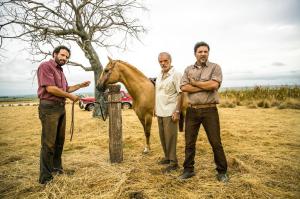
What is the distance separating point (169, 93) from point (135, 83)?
1.42 m

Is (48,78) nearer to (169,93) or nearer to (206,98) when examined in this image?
(169,93)

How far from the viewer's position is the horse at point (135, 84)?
530 centimetres

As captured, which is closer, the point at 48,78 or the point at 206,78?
the point at 206,78

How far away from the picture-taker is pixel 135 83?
17.7ft

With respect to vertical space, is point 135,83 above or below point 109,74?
below

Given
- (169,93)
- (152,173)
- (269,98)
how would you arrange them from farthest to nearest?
(269,98), (169,93), (152,173)

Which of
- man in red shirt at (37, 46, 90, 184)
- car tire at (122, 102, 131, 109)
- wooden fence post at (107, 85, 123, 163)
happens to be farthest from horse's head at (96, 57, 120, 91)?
car tire at (122, 102, 131, 109)

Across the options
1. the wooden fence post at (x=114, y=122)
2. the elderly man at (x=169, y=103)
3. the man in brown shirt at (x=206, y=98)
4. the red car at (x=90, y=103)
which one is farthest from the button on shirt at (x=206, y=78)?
the red car at (x=90, y=103)

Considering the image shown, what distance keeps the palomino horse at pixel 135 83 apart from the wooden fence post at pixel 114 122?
737mm

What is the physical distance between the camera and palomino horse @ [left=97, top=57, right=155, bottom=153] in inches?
209

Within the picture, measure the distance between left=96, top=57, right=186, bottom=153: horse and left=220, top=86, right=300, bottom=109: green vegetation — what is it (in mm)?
11473

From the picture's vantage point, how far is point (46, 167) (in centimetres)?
374

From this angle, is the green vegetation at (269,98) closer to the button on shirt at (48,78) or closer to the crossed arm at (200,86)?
the crossed arm at (200,86)

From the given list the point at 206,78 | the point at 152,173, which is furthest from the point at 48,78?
the point at 206,78
